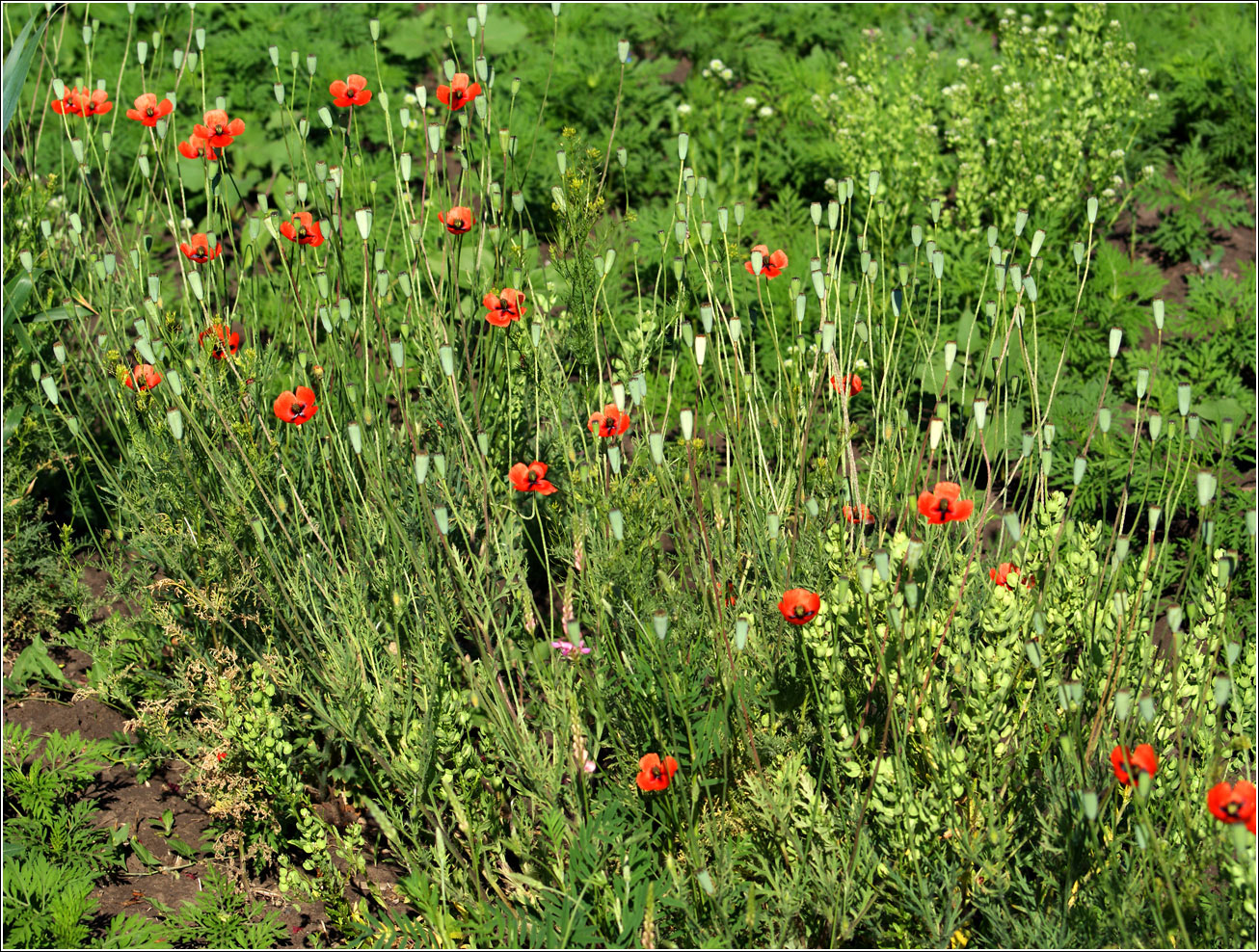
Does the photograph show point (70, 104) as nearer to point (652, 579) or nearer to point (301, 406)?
point (301, 406)

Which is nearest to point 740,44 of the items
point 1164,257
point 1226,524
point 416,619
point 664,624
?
point 1164,257

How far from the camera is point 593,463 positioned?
93.9 inches

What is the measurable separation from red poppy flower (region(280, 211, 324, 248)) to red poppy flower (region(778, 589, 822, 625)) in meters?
1.47

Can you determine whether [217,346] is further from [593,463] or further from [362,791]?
[362,791]

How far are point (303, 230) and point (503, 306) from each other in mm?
550

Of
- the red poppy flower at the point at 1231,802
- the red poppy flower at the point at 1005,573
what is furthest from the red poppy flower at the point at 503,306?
the red poppy flower at the point at 1231,802

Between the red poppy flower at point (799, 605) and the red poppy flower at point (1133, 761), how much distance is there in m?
0.52

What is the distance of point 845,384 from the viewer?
248 centimetres

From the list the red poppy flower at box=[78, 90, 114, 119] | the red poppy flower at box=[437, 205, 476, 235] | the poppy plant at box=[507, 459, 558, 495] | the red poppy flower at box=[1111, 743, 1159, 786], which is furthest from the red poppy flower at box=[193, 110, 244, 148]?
the red poppy flower at box=[1111, 743, 1159, 786]

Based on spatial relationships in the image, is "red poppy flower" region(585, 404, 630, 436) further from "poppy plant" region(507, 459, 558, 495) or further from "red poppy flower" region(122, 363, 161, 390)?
"red poppy flower" region(122, 363, 161, 390)

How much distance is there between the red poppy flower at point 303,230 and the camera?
261 centimetres

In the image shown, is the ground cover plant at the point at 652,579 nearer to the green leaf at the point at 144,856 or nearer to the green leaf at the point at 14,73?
the green leaf at the point at 14,73

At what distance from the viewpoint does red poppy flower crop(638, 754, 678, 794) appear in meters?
1.94

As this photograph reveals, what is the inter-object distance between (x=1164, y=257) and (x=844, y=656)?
260 cm
